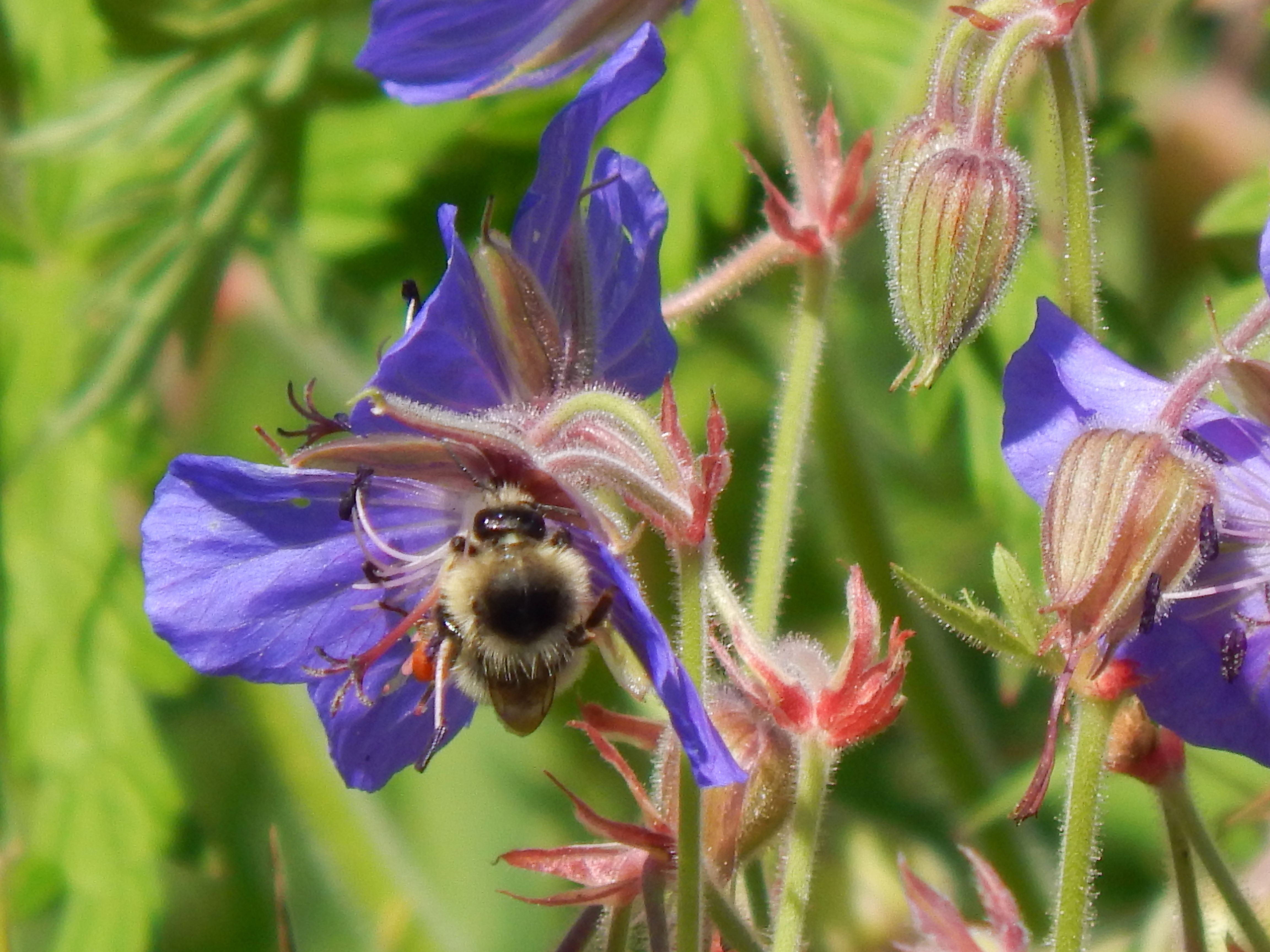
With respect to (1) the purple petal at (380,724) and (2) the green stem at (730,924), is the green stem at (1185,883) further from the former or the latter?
(1) the purple petal at (380,724)

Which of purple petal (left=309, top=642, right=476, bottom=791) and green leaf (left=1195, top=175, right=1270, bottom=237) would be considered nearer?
purple petal (left=309, top=642, right=476, bottom=791)

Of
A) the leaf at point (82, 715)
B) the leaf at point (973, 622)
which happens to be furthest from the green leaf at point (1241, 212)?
the leaf at point (82, 715)

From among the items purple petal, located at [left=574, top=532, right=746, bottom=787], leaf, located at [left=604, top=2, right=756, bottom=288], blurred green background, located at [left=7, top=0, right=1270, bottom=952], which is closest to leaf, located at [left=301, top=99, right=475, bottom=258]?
blurred green background, located at [left=7, top=0, right=1270, bottom=952]

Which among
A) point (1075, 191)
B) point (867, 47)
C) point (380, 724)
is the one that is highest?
point (1075, 191)

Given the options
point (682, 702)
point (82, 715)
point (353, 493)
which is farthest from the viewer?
point (82, 715)

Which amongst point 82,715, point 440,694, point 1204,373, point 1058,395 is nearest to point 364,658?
point 440,694

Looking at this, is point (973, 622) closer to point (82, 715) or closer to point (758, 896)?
point (758, 896)

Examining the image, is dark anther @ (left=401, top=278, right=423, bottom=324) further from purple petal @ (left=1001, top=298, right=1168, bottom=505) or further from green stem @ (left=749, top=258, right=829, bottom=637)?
purple petal @ (left=1001, top=298, right=1168, bottom=505)
